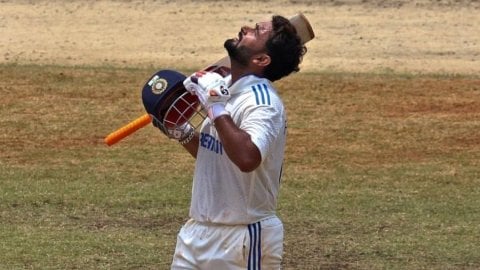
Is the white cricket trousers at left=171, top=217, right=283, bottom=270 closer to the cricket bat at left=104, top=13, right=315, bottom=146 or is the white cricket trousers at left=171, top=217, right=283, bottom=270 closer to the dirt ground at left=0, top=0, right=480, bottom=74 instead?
the cricket bat at left=104, top=13, right=315, bottom=146

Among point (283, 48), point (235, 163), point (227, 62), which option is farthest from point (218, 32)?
point (235, 163)

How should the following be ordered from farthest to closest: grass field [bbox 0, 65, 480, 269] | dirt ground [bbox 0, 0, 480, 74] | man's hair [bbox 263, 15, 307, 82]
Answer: dirt ground [bbox 0, 0, 480, 74], grass field [bbox 0, 65, 480, 269], man's hair [bbox 263, 15, 307, 82]

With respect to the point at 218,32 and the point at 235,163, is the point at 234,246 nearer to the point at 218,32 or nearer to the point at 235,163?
the point at 235,163

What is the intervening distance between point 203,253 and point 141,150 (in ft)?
22.7

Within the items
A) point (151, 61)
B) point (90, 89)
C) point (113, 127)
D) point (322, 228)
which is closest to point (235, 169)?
point (322, 228)

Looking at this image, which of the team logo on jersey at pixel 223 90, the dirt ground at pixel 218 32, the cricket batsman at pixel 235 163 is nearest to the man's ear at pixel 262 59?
A: the cricket batsman at pixel 235 163

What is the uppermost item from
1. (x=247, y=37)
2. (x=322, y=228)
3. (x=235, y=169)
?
(x=247, y=37)

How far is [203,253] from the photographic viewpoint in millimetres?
5520

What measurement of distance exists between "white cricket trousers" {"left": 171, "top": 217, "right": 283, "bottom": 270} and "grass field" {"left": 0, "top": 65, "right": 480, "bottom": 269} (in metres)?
2.73

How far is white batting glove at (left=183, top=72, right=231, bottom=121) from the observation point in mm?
5131

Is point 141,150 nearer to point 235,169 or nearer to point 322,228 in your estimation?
point 322,228

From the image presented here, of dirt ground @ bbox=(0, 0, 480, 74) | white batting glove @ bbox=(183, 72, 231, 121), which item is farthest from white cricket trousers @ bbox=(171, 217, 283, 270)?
dirt ground @ bbox=(0, 0, 480, 74)

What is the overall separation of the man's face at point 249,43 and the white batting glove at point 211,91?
0.15m

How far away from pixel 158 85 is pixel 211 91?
0.61 meters
